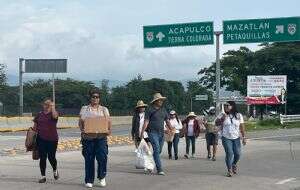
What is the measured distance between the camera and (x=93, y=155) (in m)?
12.6

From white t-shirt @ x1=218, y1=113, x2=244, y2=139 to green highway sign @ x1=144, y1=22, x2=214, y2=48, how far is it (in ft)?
60.3

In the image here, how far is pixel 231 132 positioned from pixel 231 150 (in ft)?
1.27

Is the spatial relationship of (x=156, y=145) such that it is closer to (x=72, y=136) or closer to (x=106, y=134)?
(x=106, y=134)

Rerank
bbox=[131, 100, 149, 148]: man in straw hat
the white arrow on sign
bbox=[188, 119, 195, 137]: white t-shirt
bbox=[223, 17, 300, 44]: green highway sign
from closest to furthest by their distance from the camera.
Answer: bbox=[131, 100, 149, 148]: man in straw hat → bbox=[188, 119, 195, 137]: white t-shirt → bbox=[223, 17, 300, 44]: green highway sign → the white arrow on sign

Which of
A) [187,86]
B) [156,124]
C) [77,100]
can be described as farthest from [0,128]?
[187,86]

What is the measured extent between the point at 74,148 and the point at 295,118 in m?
38.5

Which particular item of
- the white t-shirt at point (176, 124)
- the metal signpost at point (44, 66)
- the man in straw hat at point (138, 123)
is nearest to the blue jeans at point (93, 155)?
the man in straw hat at point (138, 123)

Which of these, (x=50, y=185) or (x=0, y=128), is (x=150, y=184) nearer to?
(x=50, y=185)

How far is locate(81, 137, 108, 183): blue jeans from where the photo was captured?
41.1ft

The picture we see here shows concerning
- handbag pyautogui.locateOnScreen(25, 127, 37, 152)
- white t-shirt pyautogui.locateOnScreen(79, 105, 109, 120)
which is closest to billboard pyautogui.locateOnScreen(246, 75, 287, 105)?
handbag pyautogui.locateOnScreen(25, 127, 37, 152)

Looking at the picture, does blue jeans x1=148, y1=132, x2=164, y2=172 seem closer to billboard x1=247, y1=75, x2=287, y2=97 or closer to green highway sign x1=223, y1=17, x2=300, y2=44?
green highway sign x1=223, y1=17, x2=300, y2=44

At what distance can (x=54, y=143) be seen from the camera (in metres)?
13.4

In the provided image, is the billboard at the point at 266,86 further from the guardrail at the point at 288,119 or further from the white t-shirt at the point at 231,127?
the white t-shirt at the point at 231,127

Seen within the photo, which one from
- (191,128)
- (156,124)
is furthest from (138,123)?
(191,128)
